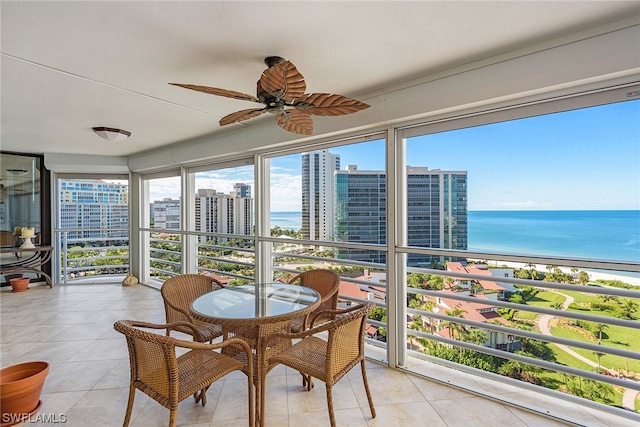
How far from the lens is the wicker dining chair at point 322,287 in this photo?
240cm

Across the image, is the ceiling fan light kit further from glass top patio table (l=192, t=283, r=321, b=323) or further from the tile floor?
glass top patio table (l=192, t=283, r=321, b=323)

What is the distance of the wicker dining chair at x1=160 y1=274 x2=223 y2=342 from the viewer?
224 centimetres

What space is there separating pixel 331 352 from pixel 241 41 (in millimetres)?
1827

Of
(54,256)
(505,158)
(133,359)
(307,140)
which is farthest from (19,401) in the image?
(54,256)

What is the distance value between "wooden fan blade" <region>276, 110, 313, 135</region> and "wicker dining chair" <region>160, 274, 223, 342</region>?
1.52m

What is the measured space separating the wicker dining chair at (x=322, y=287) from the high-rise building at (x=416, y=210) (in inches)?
20.8

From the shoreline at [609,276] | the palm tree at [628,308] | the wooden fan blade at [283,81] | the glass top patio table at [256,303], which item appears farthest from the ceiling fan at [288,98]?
the palm tree at [628,308]

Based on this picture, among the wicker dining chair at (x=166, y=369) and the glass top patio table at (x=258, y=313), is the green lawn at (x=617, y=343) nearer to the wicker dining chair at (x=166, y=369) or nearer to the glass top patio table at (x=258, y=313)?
the glass top patio table at (x=258, y=313)

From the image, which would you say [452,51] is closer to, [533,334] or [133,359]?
[533,334]

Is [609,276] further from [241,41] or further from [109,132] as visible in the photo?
[109,132]

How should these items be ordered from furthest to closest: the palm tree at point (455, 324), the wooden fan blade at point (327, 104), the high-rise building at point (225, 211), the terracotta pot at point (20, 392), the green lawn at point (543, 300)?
1. the high-rise building at point (225, 211)
2. the palm tree at point (455, 324)
3. the green lawn at point (543, 300)
4. the terracotta pot at point (20, 392)
5. the wooden fan blade at point (327, 104)

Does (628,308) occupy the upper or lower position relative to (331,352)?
upper

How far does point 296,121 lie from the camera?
1917mm

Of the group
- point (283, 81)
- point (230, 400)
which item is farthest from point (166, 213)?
point (283, 81)
